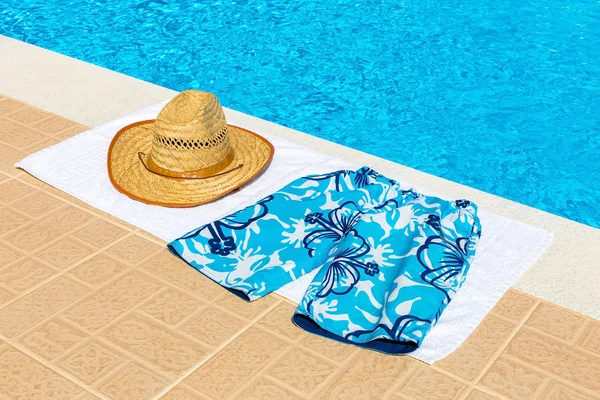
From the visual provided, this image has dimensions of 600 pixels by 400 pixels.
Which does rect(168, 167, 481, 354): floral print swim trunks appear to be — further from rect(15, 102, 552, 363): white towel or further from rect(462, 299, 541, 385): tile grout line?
rect(462, 299, 541, 385): tile grout line

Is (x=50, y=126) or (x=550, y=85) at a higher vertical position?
(x=50, y=126)

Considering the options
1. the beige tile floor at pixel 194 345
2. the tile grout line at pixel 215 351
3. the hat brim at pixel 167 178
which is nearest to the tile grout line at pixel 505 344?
the beige tile floor at pixel 194 345

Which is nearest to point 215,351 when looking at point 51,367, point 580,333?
point 51,367

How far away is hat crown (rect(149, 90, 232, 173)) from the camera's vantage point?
112 inches

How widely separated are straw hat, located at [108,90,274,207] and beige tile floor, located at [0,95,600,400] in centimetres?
27

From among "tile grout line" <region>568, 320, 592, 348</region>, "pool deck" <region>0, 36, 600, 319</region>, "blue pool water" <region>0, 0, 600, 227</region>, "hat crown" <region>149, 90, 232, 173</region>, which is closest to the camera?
"tile grout line" <region>568, 320, 592, 348</region>

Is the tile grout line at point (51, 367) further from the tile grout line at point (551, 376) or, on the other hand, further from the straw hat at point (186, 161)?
the tile grout line at point (551, 376)

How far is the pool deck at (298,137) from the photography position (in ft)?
8.42

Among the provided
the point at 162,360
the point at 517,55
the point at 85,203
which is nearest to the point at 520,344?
the point at 162,360

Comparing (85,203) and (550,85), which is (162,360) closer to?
(85,203)

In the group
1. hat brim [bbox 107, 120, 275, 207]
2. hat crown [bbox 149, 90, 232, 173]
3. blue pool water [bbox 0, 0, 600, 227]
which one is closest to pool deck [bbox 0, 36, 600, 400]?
hat brim [bbox 107, 120, 275, 207]

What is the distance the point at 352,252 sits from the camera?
2.55m

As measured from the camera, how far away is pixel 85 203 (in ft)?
9.78

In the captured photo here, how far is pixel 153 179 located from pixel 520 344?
147 cm
